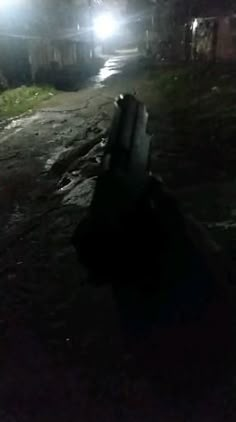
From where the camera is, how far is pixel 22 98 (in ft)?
51.3

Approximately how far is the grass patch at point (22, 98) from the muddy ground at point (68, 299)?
457 centimetres

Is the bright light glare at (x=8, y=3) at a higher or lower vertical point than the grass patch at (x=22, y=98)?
higher

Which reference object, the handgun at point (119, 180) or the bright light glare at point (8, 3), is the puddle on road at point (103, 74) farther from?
A: the handgun at point (119, 180)

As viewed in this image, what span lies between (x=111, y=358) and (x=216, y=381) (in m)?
0.85

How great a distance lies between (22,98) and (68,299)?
13025 mm

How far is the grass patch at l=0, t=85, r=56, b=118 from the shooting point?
45.8 ft

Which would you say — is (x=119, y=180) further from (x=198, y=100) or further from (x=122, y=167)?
(x=198, y=100)

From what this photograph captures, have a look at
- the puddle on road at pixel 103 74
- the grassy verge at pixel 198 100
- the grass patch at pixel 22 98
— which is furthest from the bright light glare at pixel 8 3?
the grassy verge at pixel 198 100

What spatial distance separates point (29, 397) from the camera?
120 inches

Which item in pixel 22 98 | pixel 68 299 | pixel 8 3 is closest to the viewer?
pixel 68 299

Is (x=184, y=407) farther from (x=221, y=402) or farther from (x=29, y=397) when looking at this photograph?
(x=29, y=397)

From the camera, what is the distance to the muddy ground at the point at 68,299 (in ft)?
9.60

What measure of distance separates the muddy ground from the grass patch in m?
4.57

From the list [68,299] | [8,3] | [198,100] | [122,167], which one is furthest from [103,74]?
[122,167]
